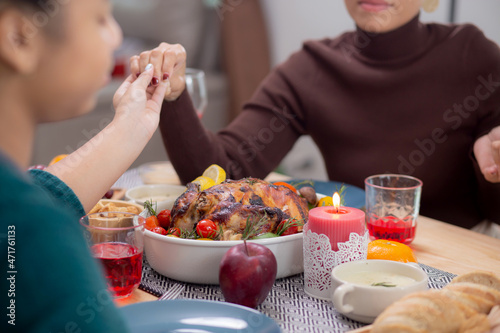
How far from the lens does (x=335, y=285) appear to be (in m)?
0.88

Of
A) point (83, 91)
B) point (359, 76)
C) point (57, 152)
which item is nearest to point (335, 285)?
point (83, 91)

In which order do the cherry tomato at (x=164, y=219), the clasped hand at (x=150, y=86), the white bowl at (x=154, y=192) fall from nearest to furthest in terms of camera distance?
the clasped hand at (x=150, y=86) → the cherry tomato at (x=164, y=219) → the white bowl at (x=154, y=192)

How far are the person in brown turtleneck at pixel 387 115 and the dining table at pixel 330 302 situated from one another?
1.06 ft

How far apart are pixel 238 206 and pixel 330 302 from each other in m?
0.23

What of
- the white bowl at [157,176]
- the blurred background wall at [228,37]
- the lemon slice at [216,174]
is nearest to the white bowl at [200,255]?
the lemon slice at [216,174]

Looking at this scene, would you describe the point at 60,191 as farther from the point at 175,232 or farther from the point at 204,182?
the point at 204,182

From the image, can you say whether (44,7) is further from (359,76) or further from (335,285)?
(359,76)

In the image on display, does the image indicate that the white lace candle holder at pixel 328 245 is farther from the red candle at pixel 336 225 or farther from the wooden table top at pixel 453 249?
the wooden table top at pixel 453 249

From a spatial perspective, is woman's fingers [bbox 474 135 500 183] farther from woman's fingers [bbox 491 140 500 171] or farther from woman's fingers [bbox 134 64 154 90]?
woman's fingers [bbox 134 64 154 90]

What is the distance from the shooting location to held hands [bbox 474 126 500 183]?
1180 mm

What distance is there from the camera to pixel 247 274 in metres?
0.87

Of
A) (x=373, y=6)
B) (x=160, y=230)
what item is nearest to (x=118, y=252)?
(x=160, y=230)

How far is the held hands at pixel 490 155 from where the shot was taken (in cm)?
118

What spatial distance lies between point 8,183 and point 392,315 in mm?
494
